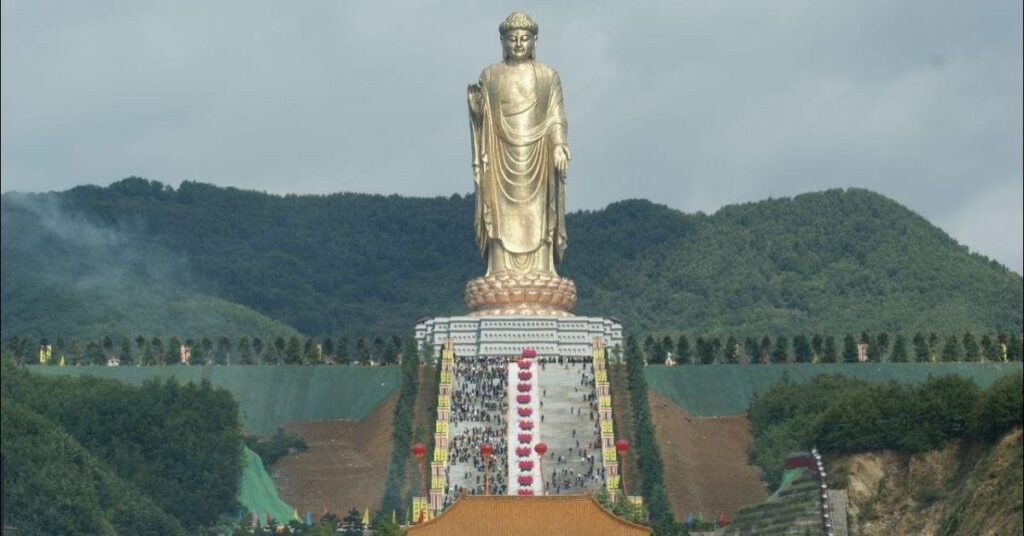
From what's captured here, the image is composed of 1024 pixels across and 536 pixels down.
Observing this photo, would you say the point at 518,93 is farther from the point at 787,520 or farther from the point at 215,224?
the point at 215,224

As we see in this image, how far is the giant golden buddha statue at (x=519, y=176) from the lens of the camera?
186 feet

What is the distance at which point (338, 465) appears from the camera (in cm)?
5003

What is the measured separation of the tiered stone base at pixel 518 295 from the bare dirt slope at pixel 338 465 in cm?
378

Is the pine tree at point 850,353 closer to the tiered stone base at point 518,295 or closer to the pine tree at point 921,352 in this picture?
the pine tree at point 921,352

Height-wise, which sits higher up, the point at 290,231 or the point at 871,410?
the point at 290,231

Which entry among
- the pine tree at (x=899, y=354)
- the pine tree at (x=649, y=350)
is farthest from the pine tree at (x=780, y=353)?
the pine tree at (x=649, y=350)

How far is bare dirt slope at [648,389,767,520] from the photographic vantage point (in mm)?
47594

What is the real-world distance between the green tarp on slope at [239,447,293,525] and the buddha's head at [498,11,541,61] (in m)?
12.2

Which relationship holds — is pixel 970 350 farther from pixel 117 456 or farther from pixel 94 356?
pixel 117 456

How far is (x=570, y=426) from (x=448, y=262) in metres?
45.2

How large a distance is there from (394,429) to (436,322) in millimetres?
5804

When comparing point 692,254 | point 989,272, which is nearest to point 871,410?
point 989,272

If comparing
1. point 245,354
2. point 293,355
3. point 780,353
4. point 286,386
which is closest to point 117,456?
point 286,386

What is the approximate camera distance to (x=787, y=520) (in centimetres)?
4416
